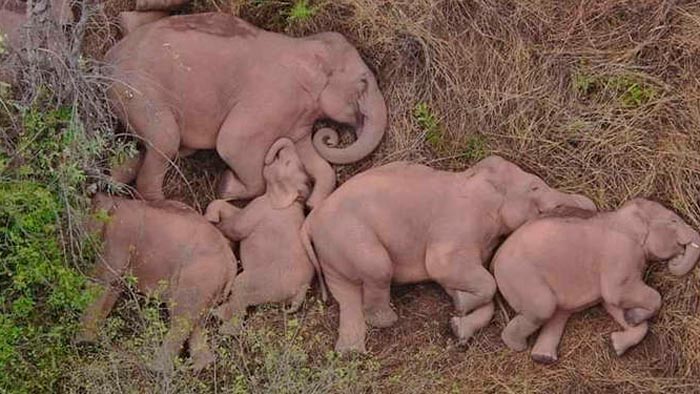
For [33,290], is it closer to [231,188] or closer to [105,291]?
[105,291]

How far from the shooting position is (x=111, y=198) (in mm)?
3820

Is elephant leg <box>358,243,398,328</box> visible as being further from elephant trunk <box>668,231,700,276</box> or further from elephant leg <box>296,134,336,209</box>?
elephant trunk <box>668,231,700,276</box>

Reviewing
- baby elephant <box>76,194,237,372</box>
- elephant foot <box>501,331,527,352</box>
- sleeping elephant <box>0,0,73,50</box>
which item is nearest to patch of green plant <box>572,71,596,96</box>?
elephant foot <box>501,331,527,352</box>

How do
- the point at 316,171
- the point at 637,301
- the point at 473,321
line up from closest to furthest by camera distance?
1. the point at 637,301
2. the point at 473,321
3. the point at 316,171

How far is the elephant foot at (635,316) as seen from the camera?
3.76 meters

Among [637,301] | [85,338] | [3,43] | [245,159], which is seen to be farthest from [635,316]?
[3,43]

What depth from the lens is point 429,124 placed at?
13.1 feet

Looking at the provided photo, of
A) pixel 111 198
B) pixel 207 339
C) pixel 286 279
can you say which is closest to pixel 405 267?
pixel 286 279

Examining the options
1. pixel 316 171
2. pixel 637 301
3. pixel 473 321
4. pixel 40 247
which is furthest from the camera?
pixel 316 171

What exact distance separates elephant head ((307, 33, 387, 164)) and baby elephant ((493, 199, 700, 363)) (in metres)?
0.55

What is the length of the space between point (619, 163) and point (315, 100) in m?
0.93

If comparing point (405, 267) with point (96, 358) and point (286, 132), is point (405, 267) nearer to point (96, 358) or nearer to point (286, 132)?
point (286, 132)

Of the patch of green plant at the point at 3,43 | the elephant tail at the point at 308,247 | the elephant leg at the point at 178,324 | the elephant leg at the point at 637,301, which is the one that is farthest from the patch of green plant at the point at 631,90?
the patch of green plant at the point at 3,43

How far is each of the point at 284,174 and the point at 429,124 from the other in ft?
1.55
